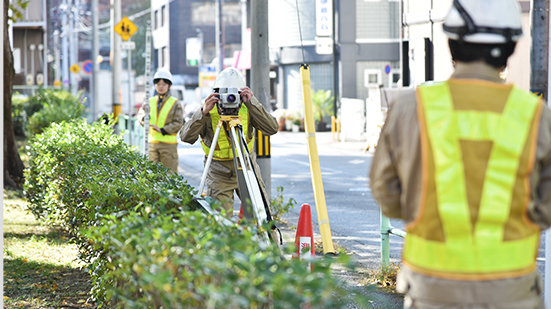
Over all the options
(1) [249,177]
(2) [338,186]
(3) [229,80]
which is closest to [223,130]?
(3) [229,80]

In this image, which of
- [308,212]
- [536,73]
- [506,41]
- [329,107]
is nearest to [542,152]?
[506,41]

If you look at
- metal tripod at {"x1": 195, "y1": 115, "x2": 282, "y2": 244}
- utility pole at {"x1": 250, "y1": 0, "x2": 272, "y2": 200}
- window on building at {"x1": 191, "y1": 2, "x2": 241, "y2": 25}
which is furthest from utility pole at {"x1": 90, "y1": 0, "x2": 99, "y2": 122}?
window on building at {"x1": 191, "y1": 2, "x2": 241, "y2": 25}

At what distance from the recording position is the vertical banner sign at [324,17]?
34.8 meters

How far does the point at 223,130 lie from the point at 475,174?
166 inches

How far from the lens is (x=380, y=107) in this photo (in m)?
24.3

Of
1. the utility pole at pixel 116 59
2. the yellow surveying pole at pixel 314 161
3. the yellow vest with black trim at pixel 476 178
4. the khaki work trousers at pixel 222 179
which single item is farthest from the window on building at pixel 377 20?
the yellow vest with black trim at pixel 476 178

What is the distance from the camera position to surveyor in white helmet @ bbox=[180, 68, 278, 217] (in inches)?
255

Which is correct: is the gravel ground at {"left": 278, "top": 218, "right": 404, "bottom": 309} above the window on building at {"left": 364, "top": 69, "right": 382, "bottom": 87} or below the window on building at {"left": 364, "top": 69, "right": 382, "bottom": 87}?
below

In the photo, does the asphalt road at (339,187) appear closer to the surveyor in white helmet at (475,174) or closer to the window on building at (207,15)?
the surveyor in white helmet at (475,174)

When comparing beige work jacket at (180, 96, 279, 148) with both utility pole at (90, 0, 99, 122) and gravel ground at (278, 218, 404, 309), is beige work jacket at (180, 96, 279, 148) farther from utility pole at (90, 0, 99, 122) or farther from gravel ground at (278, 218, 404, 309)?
utility pole at (90, 0, 99, 122)

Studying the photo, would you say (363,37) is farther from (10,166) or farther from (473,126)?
(473,126)

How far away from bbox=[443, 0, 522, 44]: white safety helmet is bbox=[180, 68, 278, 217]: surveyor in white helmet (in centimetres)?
374

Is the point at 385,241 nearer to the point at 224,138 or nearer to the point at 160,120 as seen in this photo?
the point at 224,138

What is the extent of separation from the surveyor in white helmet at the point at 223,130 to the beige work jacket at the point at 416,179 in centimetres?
356
